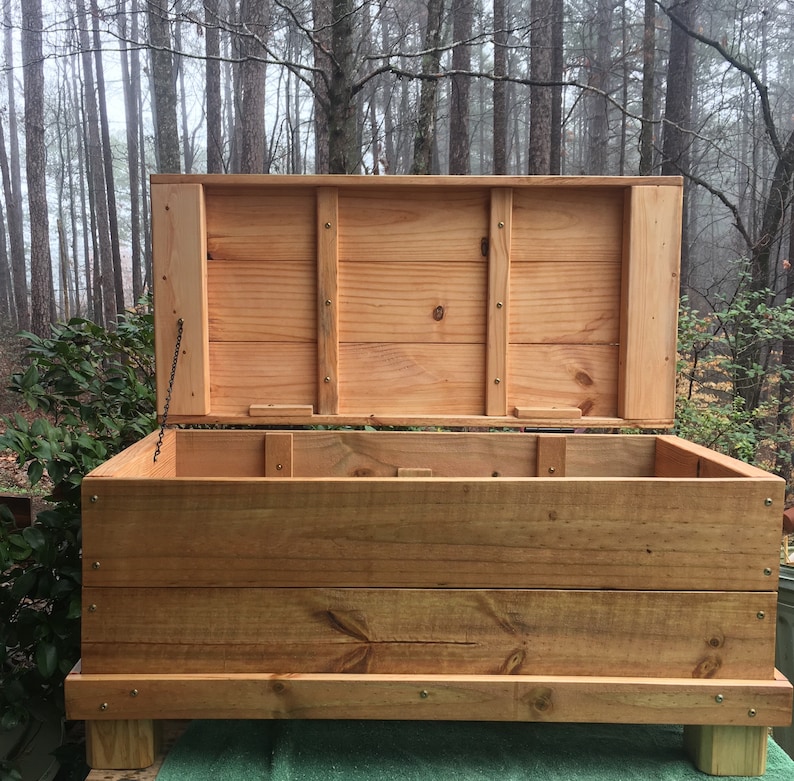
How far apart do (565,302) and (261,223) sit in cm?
102

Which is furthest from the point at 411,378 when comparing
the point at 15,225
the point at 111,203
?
the point at 15,225

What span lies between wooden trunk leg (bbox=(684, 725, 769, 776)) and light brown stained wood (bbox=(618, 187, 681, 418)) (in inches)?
36.1

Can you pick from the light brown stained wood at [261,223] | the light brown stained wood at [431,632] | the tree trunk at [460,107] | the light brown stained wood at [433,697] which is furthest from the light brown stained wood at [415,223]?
the tree trunk at [460,107]

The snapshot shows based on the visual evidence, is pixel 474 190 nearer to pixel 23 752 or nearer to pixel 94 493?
pixel 94 493

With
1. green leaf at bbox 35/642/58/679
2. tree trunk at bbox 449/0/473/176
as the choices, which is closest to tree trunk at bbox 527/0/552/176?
tree trunk at bbox 449/0/473/176

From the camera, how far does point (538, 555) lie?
1362 mm

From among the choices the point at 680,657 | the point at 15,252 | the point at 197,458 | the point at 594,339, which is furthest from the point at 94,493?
the point at 15,252

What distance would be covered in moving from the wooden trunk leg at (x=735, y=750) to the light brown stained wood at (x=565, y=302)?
3.73 ft

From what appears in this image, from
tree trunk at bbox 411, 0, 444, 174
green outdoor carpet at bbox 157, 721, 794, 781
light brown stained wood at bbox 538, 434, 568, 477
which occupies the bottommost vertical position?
green outdoor carpet at bbox 157, 721, 794, 781

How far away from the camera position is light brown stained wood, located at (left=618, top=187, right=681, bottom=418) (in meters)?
1.94

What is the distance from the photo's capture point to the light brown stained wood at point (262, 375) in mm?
2051

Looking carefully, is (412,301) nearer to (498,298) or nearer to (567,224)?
(498,298)

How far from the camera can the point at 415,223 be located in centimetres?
202

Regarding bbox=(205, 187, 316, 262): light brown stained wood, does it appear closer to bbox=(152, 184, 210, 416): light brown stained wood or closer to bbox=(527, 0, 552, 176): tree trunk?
bbox=(152, 184, 210, 416): light brown stained wood
